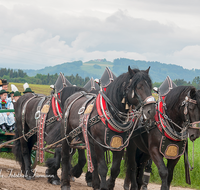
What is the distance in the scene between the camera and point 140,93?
480 cm

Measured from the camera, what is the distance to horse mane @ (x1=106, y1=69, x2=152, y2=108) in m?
4.87

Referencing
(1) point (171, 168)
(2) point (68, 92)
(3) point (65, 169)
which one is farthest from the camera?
(2) point (68, 92)

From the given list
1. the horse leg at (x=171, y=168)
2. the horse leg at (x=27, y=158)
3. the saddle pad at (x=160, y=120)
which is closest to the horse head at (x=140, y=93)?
the saddle pad at (x=160, y=120)

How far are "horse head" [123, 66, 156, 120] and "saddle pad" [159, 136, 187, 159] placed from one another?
32.9 inches

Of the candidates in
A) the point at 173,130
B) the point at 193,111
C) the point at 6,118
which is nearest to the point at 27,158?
the point at 6,118

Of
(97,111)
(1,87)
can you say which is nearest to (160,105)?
(97,111)

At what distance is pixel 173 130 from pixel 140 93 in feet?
3.23

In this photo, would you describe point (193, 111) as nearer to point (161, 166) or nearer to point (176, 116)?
point (176, 116)

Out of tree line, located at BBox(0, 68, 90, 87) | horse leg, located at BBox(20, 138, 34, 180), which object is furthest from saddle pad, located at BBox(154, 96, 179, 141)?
tree line, located at BBox(0, 68, 90, 87)

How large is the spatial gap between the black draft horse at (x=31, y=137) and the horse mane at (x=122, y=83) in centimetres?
227

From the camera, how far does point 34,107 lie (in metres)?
7.98

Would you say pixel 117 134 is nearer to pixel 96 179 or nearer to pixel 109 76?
pixel 96 179

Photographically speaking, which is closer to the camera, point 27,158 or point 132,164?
point 132,164

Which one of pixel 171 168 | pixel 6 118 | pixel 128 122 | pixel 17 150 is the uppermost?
pixel 128 122
